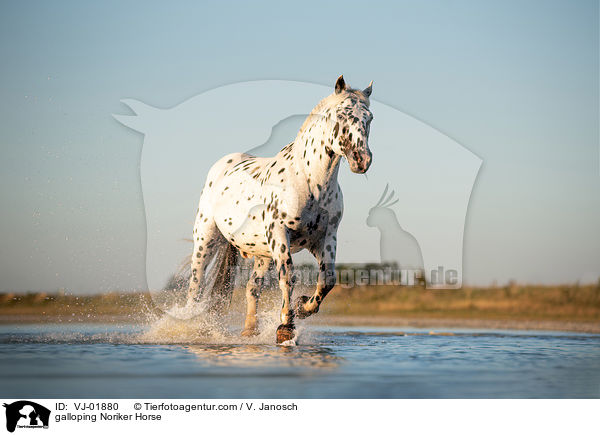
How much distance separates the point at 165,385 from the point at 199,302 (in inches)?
193

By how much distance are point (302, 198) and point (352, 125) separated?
44.4 inches

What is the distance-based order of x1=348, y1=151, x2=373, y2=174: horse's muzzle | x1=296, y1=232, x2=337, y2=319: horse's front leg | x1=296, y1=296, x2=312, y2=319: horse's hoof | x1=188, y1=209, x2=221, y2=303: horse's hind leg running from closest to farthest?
x1=348, y1=151, x2=373, y2=174: horse's muzzle, x1=296, y1=232, x2=337, y2=319: horse's front leg, x1=296, y1=296, x2=312, y2=319: horse's hoof, x1=188, y1=209, x2=221, y2=303: horse's hind leg

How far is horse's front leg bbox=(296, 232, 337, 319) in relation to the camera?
8.60 metres

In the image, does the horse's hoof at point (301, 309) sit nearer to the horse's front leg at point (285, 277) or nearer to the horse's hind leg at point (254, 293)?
the horse's front leg at point (285, 277)

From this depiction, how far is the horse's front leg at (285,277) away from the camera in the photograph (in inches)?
336

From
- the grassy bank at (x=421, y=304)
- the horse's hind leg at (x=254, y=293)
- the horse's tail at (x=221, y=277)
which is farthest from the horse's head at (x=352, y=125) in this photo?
the grassy bank at (x=421, y=304)

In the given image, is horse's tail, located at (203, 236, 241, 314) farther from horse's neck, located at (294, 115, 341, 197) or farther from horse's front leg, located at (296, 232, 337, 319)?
horse's neck, located at (294, 115, 341, 197)

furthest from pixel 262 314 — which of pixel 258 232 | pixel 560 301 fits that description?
pixel 560 301

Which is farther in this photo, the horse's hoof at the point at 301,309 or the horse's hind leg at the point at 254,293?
the horse's hind leg at the point at 254,293
